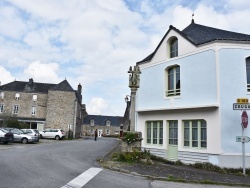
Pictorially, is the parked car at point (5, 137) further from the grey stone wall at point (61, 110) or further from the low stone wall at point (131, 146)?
the grey stone wall at point (61, 110)

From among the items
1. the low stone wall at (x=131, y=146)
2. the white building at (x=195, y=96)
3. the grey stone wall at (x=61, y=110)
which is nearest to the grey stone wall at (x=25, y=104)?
the grey stone wall at (x=61, y=110)

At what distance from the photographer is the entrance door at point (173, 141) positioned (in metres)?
14.3

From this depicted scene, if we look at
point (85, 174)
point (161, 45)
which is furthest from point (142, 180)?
point (161, 45)

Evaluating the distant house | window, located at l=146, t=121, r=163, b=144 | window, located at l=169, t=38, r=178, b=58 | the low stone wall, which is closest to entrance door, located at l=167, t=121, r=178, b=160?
window, located at l=146, t=121, r=163, b=144

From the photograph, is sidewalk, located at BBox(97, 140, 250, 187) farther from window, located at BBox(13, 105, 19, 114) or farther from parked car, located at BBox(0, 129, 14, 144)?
window, located at BBox(13, 105, 19, 114)

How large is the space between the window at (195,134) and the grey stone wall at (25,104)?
3841 cm

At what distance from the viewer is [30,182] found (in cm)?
771

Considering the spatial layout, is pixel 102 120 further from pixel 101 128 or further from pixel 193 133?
pixel 193 133

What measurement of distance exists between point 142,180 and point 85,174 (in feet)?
6.76

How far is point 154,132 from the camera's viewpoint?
15852 millimetres

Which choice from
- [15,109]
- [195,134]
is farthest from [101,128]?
[195,134]

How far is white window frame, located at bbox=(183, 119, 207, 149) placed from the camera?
13.3 metres

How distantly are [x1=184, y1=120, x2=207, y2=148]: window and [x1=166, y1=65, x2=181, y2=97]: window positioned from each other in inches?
73.7

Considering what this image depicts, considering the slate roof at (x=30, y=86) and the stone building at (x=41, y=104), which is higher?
the slate roof at (x=30, y=86)
